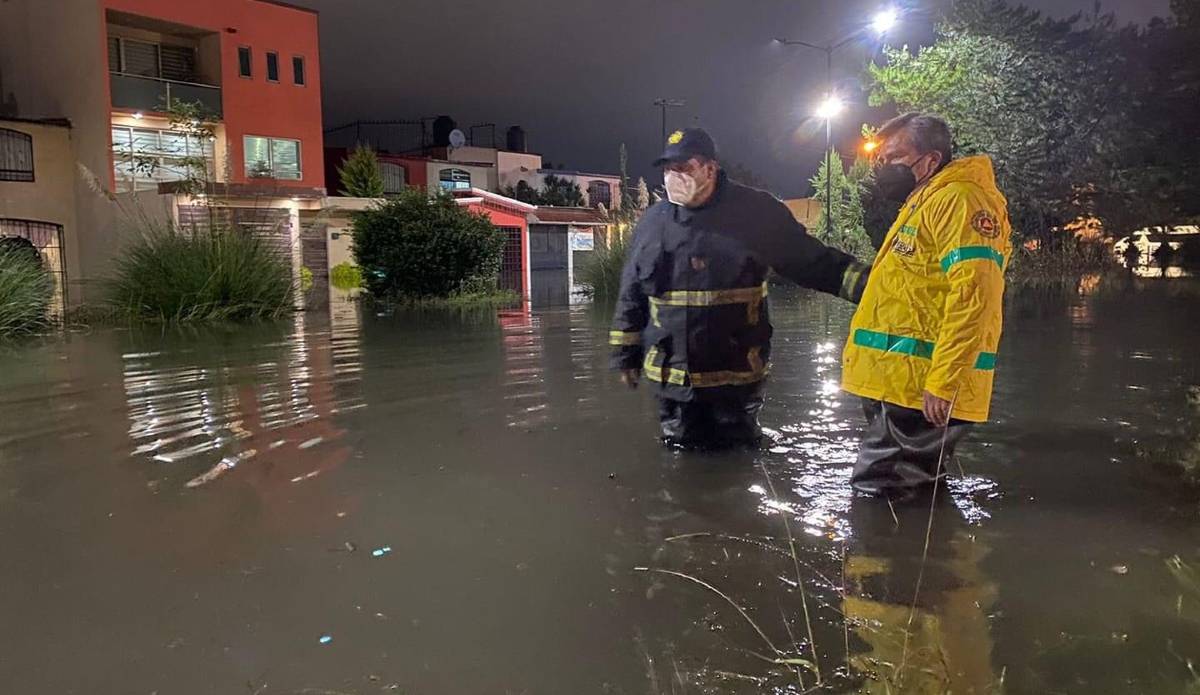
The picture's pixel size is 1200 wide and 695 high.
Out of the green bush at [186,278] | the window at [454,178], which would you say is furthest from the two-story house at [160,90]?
the window at [454,178]

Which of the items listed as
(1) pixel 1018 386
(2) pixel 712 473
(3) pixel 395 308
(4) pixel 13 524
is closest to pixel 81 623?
(4) pixel 13 524

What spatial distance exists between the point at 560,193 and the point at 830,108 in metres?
17.6

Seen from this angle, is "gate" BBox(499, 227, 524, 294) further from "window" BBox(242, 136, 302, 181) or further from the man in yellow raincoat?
the man in yellow raincoat

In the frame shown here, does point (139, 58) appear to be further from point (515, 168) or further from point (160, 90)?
point (515, 168)

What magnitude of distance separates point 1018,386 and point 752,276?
11.6 ft

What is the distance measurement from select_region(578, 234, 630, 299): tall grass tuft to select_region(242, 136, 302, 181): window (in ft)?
38.2

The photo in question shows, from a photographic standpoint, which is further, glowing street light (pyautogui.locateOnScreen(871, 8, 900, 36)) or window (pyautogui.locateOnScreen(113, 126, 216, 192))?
window (pyautogui.locateOnScreen(113, 126, 216, 192))

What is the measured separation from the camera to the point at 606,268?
18.3 m

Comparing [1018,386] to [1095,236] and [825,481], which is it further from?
[1095,236]

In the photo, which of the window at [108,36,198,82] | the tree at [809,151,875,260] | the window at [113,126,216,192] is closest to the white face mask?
the window at [113,126,216,192]

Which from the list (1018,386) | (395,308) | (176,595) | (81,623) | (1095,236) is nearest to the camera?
(81,623)

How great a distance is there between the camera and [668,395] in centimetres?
453

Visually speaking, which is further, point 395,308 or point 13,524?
point 395,308

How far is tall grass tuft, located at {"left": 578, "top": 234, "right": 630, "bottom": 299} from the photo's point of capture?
59.0ft
